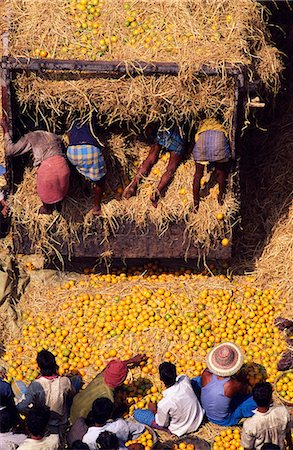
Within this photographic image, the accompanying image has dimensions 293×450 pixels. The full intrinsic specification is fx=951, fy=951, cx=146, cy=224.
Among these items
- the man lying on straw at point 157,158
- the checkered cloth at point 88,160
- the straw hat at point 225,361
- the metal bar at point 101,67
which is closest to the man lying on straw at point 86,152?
the checkered cloth at point 88,160

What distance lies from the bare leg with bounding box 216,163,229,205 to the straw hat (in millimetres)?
1955

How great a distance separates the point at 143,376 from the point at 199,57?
154 inches

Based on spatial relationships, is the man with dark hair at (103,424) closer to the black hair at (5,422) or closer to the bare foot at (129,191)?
the black hair at (5,422)

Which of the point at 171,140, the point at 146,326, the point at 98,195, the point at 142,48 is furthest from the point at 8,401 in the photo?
the point at 142,48

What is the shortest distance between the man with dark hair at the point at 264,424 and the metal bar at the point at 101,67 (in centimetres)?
365

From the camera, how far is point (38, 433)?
9883mm

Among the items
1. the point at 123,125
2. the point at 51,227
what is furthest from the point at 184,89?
the point at 51,227

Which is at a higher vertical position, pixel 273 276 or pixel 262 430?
pixel 273 276

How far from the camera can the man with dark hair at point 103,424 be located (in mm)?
10117

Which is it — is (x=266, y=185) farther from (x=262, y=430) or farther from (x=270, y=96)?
(x=262, y=430)

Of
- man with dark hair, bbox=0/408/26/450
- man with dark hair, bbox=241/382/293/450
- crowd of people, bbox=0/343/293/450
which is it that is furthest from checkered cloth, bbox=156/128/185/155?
man with dark hair, bbox=0/408/26/450

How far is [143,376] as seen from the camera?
38.3 ft

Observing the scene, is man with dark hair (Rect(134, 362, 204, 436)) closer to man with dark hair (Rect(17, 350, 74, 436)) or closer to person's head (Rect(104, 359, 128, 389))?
person's head (Rect(104, 359, 128, 389))

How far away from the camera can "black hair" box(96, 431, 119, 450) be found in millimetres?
9625
